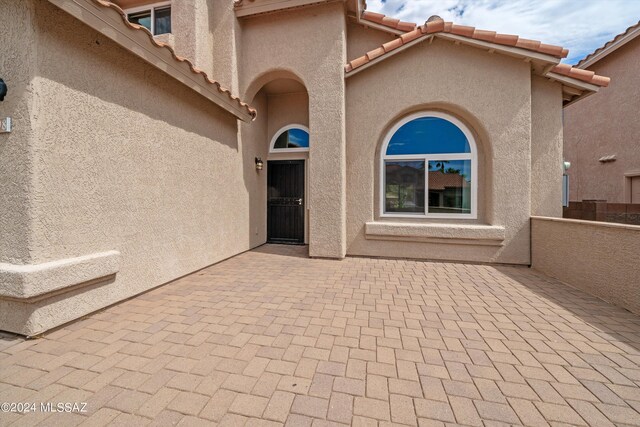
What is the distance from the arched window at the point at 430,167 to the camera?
6230mm

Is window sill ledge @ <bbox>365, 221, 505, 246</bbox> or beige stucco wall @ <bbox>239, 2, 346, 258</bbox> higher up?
beige stucco wall @ <bbox>239, 2, 346, 258</bbox>

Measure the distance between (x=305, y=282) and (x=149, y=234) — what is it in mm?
2597

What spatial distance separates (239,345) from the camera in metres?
2.68

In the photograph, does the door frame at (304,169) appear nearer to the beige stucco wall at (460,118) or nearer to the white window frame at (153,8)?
the beige stucco wall at (460,118)

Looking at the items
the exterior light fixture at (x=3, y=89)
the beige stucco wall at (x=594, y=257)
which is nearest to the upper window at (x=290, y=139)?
the exterior light fixture at (x=3, y=89)

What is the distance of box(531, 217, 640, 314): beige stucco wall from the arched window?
1.54 metres

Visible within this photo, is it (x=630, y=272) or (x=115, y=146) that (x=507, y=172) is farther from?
(x=115, y=146)

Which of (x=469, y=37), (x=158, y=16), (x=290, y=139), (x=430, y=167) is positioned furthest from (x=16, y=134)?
(x=469, y=37)

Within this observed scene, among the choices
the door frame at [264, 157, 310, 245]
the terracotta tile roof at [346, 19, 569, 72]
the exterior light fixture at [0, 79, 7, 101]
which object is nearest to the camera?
the exterior light fixture at [0, 79, 7, 101]

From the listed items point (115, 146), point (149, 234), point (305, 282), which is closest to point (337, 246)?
point (305, 282)

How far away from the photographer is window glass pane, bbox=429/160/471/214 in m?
6.27

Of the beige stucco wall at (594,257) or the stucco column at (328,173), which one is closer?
the beige stucco wall at (594,257)

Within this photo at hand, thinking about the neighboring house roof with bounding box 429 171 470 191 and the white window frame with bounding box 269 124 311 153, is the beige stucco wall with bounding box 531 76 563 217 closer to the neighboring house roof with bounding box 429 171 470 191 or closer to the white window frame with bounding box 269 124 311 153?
the neighboring house roof with bounding box 429 171 470 191

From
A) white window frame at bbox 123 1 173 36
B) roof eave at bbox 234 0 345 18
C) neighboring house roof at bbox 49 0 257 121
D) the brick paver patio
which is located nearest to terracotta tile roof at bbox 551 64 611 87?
the brick paver patio
